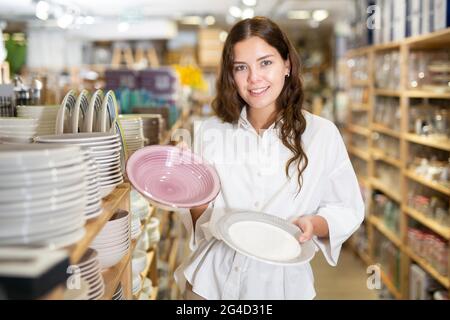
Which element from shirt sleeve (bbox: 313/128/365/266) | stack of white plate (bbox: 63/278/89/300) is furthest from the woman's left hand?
stack of white plate (bbox: 63/278/89/300)

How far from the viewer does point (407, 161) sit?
4457 millimetres

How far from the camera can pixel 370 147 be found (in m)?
5.61

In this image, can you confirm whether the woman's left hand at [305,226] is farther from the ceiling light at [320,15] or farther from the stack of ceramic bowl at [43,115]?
the ceiling light at [320,15]

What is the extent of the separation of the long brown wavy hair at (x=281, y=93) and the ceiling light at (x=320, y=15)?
695 centimetres

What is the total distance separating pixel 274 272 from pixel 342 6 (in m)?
6.89

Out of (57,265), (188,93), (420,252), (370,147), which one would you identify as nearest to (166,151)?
(57,265)

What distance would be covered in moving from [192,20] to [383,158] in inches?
217

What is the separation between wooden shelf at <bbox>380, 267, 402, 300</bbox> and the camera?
4.56 m

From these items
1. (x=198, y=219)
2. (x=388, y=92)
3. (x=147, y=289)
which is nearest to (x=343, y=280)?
(x=388, y=92)

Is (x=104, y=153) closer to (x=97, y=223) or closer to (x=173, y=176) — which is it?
(x=173, y=176)

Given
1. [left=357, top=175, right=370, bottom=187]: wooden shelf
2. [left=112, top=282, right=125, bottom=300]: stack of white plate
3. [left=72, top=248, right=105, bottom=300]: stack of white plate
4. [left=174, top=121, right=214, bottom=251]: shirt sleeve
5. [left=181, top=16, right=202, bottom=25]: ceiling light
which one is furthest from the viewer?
[left=181, top=16, right=202, bottom=25]: ceiling light

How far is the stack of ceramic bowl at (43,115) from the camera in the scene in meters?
1.82

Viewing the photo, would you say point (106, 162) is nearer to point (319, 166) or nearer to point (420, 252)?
point (319, 166)

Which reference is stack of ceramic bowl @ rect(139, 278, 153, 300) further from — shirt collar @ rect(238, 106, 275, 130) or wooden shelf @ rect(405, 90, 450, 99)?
wooden shelf @ rect(405, 90, 450, 99)
